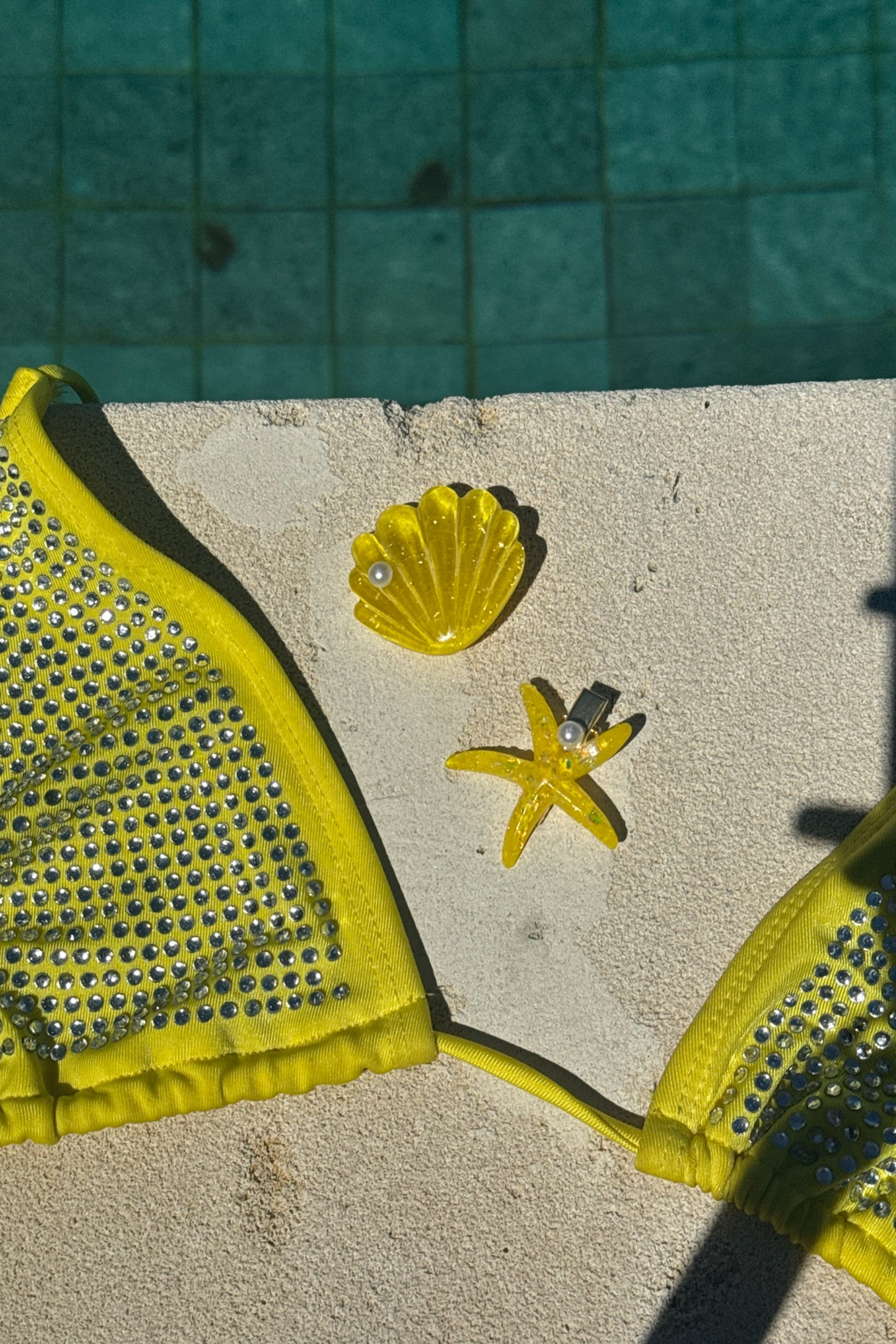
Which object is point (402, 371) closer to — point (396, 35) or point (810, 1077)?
point (396, 35)

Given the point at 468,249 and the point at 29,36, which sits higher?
the point at 29,36

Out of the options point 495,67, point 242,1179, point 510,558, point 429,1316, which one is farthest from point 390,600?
point 495,67

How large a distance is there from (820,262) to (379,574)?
1170 mm

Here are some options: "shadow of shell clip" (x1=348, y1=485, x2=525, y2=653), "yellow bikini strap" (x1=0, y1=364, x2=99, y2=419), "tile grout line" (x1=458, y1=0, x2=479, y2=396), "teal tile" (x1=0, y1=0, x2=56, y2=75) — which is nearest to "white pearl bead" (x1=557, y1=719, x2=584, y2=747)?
"shadow of shell clip" (x1=348, y1=485, x2=525, y2=653)

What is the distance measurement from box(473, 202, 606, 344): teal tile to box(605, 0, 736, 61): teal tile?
0.33m

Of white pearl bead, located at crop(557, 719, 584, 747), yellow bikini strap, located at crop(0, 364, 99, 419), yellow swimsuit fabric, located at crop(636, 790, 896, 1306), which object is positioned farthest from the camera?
yellow bikini strap, located at crop(0, 364, 99, 419)

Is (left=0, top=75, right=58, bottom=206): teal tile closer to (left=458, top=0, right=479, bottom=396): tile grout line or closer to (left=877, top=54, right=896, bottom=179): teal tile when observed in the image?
(left=458, top=0, right=479, bottom=396): tile grout line

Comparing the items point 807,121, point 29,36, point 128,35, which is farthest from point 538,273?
point 29,36

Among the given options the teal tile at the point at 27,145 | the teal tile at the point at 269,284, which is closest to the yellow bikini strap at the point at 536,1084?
the teal tile at the point at 269,284

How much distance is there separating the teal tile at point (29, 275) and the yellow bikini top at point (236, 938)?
81cm

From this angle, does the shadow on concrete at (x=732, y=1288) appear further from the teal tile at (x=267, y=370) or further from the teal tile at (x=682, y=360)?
the teal tile at (x=267, y=370)

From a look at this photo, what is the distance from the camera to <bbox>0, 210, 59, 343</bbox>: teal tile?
1883 millimetres

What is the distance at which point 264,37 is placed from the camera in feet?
6.37

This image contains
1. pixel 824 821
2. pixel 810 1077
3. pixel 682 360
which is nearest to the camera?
pixel 810 1077
